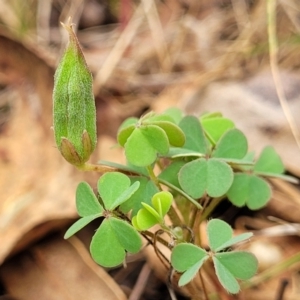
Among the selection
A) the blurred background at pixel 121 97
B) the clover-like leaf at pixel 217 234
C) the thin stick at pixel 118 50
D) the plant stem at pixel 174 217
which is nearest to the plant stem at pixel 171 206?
the plant stem at pixel 174 217

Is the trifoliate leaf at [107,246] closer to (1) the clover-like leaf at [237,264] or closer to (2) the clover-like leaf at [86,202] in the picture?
(2) the clover-like leaf at [86,202]

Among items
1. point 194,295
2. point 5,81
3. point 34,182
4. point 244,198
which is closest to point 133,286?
point 194,295

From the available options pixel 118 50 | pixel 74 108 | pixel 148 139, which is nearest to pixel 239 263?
pixel 148 139

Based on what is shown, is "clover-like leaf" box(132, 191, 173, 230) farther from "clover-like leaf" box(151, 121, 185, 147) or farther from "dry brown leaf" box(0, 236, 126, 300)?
"dry brown leaf" box(0, 236, 126, 300)

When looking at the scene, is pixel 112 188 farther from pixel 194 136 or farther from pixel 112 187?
pixel 194 136

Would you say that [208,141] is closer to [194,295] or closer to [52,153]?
[194,295]

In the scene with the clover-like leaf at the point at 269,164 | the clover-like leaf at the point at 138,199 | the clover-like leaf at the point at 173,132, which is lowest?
the clover-like leaf at the point at 269,164
